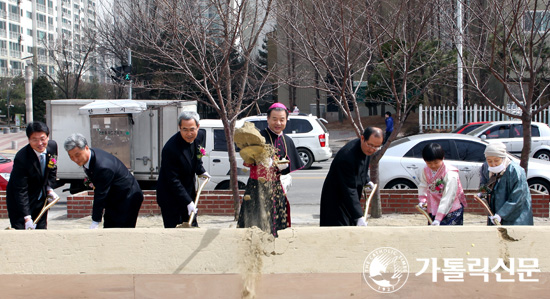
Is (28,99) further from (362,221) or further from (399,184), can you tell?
(362,221)

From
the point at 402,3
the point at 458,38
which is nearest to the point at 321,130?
the point at 458,38

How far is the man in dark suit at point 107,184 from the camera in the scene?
4.95m

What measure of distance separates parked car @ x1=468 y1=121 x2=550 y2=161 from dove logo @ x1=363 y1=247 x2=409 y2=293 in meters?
12.2

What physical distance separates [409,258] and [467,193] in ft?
15.0

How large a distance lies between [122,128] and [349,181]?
7.87m

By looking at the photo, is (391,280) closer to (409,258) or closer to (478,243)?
(409,258)

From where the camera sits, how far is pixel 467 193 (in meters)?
8.66

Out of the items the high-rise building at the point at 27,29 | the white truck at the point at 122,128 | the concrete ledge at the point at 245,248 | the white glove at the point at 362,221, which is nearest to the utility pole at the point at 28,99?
the white truck at the point at 122,128

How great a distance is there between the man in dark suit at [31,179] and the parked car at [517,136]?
13.1 m

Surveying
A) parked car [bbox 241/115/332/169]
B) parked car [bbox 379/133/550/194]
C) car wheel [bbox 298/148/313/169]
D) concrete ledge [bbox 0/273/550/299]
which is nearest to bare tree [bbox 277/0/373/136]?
parked car [bbox 379/133/550/194]

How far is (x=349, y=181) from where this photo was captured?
482cm

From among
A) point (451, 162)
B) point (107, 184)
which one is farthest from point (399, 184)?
point (107, 184)

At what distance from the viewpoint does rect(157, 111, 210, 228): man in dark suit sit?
5242 mm

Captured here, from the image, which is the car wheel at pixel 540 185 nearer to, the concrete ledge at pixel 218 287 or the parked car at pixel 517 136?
the parked car at pixel 517 136
